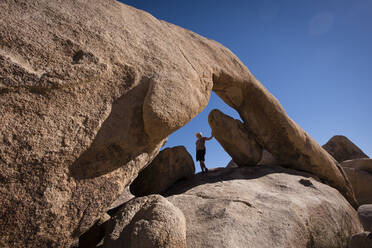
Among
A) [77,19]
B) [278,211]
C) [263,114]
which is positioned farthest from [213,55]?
[278,211]

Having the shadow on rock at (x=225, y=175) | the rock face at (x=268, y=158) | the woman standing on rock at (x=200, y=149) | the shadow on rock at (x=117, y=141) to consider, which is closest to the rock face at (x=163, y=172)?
the shadow on rock at (x=225, y=175)

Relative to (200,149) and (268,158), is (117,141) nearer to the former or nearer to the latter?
(200,149)

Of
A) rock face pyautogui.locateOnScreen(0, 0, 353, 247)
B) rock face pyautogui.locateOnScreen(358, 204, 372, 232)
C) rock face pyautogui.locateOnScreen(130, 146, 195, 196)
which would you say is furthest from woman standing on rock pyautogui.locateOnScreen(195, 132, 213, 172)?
rock face pyautogui.locateOnScreen(358, 204, 372, 232)

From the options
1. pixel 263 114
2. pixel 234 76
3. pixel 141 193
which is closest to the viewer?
pixel 141 193

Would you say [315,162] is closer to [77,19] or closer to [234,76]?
[234,76]

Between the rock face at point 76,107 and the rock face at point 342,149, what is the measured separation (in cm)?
983

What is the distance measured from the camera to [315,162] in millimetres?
5945

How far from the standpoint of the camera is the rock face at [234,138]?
571cm

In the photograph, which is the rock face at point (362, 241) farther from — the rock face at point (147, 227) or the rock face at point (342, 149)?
the rock face at point (342, 149)

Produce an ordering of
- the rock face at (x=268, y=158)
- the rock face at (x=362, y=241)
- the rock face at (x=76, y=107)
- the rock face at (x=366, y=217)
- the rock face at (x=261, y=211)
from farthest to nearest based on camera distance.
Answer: the rock face at (x=268, y=158) < the rock face at (x=366, y=217) < the rock face at (x=362, y=241) < the rock face at (x=261, y=211) < the rock face at (x=76, y=107)

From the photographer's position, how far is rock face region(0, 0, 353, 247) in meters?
2.02

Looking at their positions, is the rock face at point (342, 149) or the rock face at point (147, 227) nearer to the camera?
Answer: the rock face at point (147, 227)

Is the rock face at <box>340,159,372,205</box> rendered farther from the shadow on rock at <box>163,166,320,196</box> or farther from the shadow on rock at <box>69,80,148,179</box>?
the shadow on rock at <box>69,80,148,179</box>

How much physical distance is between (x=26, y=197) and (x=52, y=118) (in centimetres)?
71
